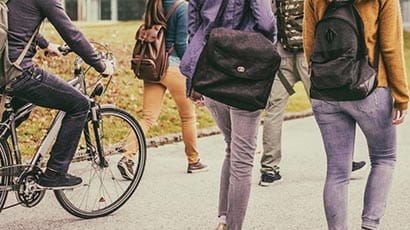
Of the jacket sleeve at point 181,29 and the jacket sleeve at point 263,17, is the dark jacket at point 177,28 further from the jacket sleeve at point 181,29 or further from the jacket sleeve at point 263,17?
the jacket sleeve at point 263,17

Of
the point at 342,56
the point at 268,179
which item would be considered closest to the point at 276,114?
the point at 268,179

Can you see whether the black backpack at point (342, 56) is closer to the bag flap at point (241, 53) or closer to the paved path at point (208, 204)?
the bag flap at point (241, 53)

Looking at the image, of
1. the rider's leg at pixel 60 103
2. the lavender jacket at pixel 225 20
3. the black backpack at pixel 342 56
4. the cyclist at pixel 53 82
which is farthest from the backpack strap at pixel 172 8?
the black backpack at pixel 342 56

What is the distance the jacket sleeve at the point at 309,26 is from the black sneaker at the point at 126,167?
232 centimetres

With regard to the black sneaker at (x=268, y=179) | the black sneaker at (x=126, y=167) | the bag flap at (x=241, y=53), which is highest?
the bag flap at (x=241, y=53)

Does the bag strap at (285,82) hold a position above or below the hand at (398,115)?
below

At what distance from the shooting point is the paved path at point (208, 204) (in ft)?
19.9

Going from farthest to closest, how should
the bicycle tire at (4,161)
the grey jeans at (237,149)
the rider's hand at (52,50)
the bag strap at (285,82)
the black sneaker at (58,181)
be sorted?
the bag strap at (285,82) < the rider's hand at (52,50) < the black sneaker at (58,181) < the bicycle tire at (4,161) < the grey jeans at (237,149)

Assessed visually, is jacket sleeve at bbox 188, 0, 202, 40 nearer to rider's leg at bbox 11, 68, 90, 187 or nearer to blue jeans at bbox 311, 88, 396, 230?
blue jeans at bbox 311, 88, 396, 230

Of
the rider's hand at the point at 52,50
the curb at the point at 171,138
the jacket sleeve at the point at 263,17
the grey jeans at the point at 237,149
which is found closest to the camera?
the jacket sleeve at the point at 263,17

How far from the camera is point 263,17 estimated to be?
4.80m

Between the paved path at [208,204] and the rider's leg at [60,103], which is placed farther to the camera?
the paved path at [208,204]

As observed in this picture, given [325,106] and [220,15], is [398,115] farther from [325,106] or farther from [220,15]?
[220,15]

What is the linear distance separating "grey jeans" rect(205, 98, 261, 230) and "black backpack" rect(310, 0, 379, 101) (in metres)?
0.50
